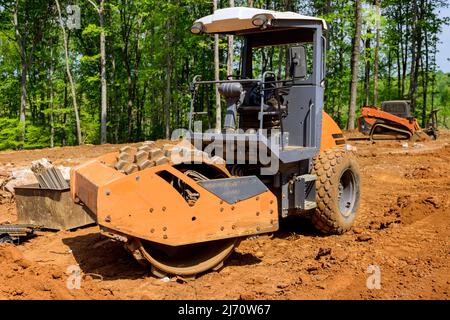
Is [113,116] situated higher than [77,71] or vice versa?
[77,71]

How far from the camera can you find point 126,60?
32.1 m

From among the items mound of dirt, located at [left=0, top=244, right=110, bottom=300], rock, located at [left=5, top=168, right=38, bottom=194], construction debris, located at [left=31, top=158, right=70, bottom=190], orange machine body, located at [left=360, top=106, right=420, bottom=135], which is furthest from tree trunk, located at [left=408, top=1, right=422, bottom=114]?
mound of dirt, located at [left=0, top=244, right=110, bottom=300]

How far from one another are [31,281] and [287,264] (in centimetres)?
283

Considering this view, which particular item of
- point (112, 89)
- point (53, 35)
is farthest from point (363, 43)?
point (53, 35)

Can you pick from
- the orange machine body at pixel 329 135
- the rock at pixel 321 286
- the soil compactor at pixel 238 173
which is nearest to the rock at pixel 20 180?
the soil compactor at pixel 238 173

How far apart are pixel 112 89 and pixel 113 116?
104 inches

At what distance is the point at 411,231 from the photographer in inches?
253

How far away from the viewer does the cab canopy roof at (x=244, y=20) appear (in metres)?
5.36

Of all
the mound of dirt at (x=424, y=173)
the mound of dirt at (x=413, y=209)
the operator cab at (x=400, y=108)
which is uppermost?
the operator cab at (x=400, y=108)

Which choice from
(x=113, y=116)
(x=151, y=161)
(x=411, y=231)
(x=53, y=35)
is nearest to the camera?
(x=151, y=161)

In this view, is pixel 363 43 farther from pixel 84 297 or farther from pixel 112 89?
pixel 84 297

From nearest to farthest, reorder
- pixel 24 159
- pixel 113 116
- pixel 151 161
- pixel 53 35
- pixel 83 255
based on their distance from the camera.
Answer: pixel 151 161 < pixel 83 255 < pixel 24 159 < pixel 53 35 < pixel 113 116

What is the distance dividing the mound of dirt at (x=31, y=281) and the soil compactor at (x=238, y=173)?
0.66m

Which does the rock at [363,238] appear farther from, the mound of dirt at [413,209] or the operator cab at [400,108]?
the operator cab at [400,108]
